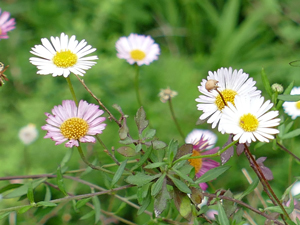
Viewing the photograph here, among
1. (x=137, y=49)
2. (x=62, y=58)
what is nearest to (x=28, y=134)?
(x=137, y=49)

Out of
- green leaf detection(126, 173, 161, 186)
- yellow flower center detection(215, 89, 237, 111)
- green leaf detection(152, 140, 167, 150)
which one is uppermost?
yellow flower center detection(215, 89, 237, 111)

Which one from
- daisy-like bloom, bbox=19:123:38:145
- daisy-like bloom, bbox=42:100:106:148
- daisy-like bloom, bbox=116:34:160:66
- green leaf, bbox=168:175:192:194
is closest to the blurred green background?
daisy-like bloom, bbox=19:123:38:145

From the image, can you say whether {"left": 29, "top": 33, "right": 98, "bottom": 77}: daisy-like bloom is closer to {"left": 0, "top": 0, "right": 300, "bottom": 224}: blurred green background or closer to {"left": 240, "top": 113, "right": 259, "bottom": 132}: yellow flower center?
{"left": 240, "top": 113, "right": 259, "bottom": 132}: yellow flower center

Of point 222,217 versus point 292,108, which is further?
point 292,108

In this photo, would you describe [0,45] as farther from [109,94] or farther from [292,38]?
[292,38]

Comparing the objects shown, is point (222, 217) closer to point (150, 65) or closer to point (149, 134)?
point (149, 134)
